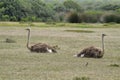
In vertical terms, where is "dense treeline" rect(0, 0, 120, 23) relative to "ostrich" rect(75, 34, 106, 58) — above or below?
below

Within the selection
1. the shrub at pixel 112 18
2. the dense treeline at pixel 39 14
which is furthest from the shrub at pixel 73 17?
the shrub at pixel 112 18

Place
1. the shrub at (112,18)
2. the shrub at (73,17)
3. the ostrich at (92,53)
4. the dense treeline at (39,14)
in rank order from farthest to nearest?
the dense treeline at (39,14)
the shrub at (112,18)
the shrub at (73,17)
the ostrich at (92,53)

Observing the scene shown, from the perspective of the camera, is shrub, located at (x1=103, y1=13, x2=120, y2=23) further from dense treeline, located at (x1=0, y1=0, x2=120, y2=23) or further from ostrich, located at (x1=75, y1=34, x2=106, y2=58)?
ostrich, located at (x1=75, y1=34, x2=106, y2=58)

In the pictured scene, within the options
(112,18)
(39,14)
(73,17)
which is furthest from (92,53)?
(39,14)

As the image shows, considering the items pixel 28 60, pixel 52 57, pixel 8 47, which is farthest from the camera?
pixel 8 47

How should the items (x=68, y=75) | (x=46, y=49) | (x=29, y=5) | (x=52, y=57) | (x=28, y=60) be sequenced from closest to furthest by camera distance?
(x=68, y=75) → (x=28, y=60) → (x=52, y=57) → (x=46, y=49) → (x=29, y=5)

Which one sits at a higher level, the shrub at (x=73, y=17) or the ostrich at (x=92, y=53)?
the ostrich at (x=92, y=53)

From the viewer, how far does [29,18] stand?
7306 cm

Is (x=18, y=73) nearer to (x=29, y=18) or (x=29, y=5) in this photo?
(x=29, y=18)

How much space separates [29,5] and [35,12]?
2.00 meters

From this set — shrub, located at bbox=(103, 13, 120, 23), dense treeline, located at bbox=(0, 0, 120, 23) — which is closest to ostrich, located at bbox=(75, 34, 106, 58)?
dense treeline, located at bbox=(0, 0, 120, 23)

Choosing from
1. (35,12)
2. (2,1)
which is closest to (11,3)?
(2,1)

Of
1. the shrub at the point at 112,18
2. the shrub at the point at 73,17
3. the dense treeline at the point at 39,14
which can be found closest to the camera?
the shrub at the point at 73,17

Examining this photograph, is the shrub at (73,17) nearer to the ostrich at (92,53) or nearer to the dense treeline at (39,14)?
the dense treeline at (39,14)
